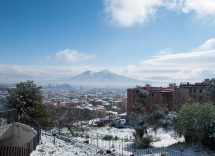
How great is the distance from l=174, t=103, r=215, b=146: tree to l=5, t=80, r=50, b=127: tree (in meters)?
12.0

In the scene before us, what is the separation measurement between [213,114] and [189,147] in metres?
3.06

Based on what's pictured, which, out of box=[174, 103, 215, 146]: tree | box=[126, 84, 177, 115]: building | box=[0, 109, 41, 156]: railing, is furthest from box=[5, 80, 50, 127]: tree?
box=[126, 84, 177, 115]: building

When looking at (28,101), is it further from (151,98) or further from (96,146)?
(151,98)

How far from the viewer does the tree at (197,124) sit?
78.3 feet

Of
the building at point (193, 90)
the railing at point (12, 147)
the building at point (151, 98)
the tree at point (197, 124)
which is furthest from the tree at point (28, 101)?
the building at point (193, 90)

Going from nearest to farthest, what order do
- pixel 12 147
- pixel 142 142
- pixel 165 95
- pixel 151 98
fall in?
pixel 12 147
pixel 142 142
pixel 151 98
pixel 165 95

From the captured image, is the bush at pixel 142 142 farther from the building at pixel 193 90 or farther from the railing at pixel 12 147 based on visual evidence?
the building at pixel 193 90

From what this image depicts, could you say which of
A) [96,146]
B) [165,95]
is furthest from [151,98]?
[96,146]

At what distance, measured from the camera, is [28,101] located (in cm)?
2855

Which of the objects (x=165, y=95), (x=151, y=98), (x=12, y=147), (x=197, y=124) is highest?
(x=165, y=95)

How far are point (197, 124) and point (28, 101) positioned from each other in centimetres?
1447

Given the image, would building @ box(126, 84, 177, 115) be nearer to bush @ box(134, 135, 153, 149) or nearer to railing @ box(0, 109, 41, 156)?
bush @ box(134, 135, 153, 149)

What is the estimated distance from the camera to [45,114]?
29.6m

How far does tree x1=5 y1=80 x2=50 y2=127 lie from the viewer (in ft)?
92.5
